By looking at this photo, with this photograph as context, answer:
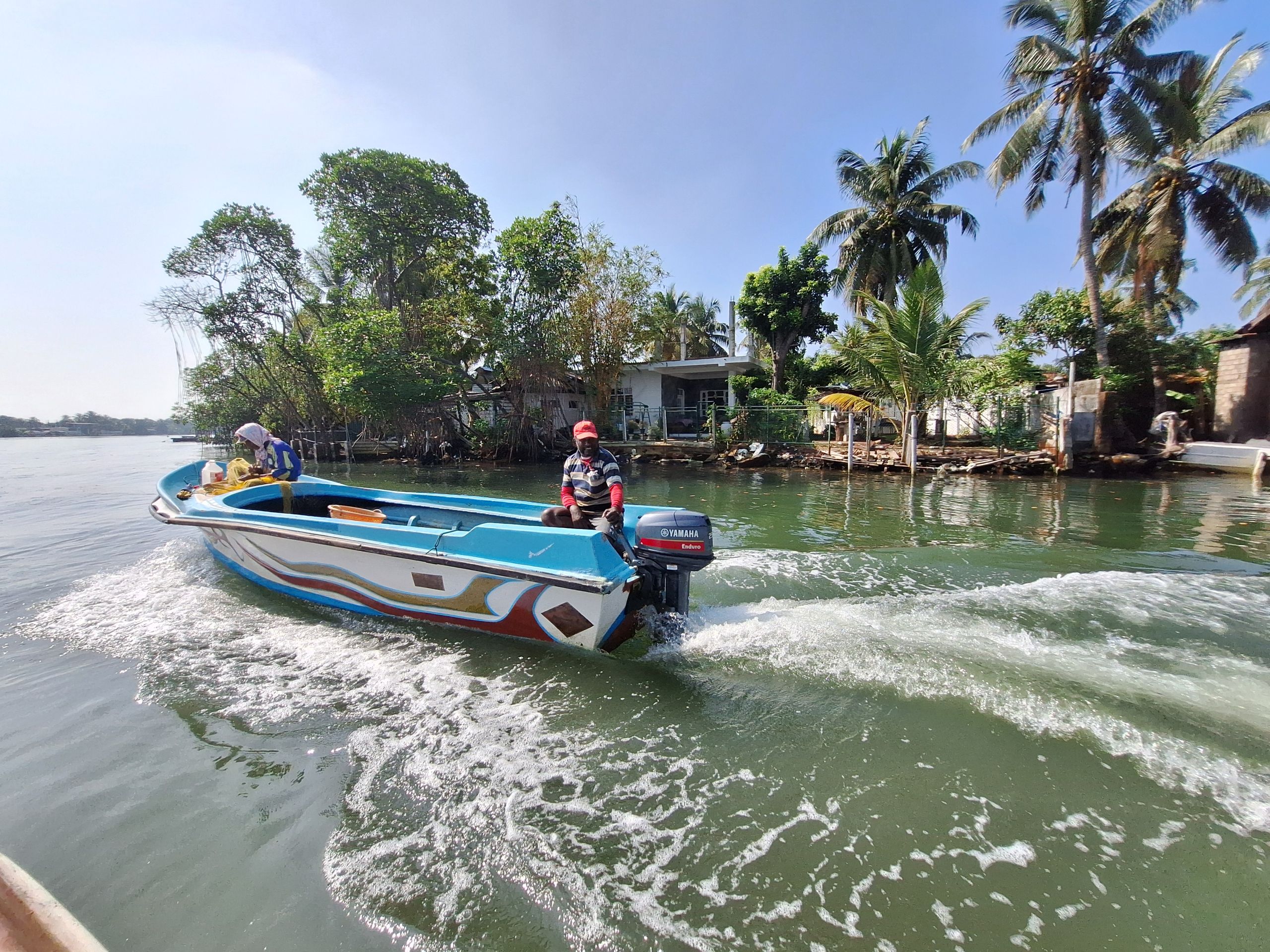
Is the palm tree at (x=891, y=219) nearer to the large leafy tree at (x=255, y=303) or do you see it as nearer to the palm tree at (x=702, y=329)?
the palm tree at (x=702, y=329)

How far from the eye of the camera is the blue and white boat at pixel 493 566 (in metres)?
3.66

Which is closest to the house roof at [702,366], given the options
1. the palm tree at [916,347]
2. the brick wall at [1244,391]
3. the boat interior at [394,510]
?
the palm tree at [916,347]

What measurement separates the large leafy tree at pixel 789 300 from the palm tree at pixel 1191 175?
889cm

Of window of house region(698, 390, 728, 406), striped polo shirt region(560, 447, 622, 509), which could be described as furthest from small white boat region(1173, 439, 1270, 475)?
striped polo shirt region(560, 447, 622, 509)

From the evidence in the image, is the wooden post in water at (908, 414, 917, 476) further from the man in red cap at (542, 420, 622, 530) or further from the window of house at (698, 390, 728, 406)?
the man in red cap at (542, 420, 622, 530)

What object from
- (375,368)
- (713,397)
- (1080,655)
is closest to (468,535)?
(1080,655)

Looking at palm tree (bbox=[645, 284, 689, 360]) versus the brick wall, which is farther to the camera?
palm tree (bbox=[645, 284, 689, 360])

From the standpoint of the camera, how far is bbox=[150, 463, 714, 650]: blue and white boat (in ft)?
12.0

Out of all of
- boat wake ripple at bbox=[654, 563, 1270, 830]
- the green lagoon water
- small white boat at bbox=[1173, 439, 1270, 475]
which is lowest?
the green lagoon water

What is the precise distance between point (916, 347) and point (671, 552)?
13.1 m

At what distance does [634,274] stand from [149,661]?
19830mm

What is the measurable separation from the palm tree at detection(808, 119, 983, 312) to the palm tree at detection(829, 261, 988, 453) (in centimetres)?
589

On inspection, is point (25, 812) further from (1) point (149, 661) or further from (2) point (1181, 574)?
(2) point (1181, 574)

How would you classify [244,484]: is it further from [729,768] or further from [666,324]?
→ [666,324]
